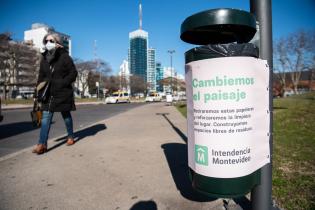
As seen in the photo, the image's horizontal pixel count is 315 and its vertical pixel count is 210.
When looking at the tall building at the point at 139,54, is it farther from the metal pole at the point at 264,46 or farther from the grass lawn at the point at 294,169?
the metal pole at the point at 264,46

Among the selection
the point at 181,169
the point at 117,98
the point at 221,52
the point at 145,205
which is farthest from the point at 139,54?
the point at 221,52

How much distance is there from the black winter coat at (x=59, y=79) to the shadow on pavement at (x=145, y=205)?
9.95 feet

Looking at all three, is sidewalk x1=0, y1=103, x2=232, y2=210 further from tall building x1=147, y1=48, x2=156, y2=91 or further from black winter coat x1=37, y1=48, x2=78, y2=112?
tall building x1=147, y1=48, x2=156, y2=91

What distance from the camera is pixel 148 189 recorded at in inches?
119

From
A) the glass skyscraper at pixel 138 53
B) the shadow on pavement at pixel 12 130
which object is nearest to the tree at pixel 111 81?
the glass skyscraper at pixel 138 53

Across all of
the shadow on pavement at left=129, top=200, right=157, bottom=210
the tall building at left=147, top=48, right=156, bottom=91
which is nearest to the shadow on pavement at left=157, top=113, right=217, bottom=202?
the shadow on pavement at left=129, top=200, right=157, bottom=210

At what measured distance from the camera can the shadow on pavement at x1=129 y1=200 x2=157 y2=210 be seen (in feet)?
8.37

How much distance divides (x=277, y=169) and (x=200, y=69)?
2.49 m

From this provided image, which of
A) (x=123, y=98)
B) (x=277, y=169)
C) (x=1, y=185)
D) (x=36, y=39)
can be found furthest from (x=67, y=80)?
(x=36, y=39)

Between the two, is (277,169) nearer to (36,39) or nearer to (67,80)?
(67,80)

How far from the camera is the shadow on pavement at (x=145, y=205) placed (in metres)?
2.55

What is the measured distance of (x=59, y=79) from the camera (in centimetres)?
501

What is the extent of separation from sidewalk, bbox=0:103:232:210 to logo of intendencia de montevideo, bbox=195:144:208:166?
743 mm

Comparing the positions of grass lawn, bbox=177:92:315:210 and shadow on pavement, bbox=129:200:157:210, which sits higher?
grass lawn, bbox=177:92:315:210
